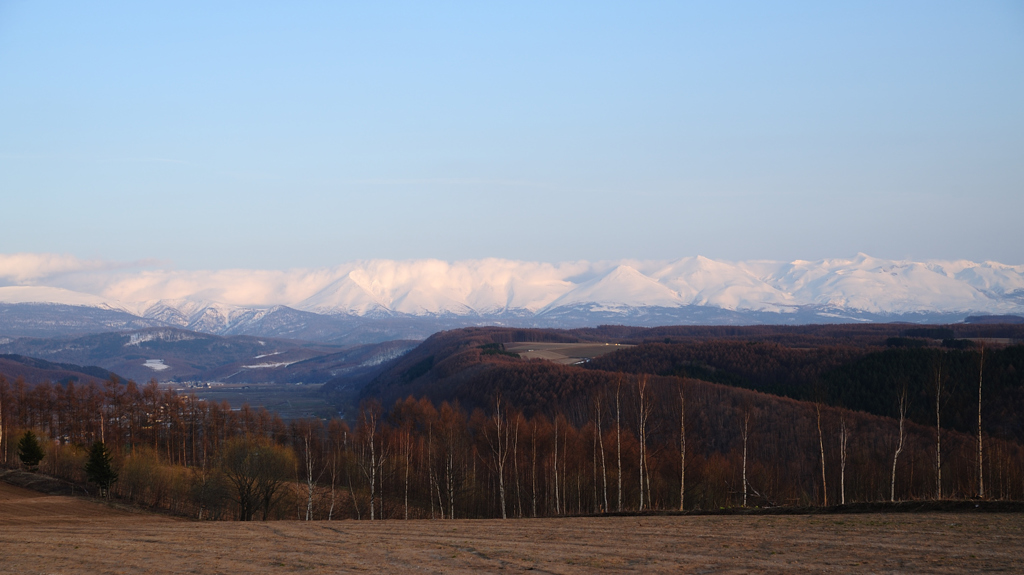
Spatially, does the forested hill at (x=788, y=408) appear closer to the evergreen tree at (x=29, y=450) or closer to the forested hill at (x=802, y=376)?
the forested hill at (x=802, y=376)

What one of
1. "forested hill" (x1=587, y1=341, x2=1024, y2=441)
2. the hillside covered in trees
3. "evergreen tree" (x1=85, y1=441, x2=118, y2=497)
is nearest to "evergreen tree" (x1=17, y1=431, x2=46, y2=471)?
the hillside covered in trees

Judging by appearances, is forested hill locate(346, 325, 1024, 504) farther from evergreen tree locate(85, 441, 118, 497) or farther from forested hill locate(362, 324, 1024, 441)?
evergreen tree locate(85, 441, 118, 497)

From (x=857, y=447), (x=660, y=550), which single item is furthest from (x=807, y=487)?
(x=660, y=550)

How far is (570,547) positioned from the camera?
84.8 feet

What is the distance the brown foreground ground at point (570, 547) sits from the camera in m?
21.6

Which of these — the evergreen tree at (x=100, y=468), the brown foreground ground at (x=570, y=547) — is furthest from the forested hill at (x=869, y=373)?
the evergreen tree at (x=100, y=468)

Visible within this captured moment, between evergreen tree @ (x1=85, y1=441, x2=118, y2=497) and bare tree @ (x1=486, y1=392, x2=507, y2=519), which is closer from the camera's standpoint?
bare tree @ (x1=486, y1=392, x2=507, y2=519)

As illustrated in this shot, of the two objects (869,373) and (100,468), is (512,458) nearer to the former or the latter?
(100,468)

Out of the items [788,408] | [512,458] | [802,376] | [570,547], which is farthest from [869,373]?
[570,547]

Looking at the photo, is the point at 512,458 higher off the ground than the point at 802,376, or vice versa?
the point at 802,376

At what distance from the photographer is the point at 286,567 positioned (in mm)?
23719

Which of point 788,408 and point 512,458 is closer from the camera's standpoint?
point 512,458

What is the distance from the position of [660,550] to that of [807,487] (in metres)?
Result: 60.2

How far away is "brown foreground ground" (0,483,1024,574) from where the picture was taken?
21.6 metres
